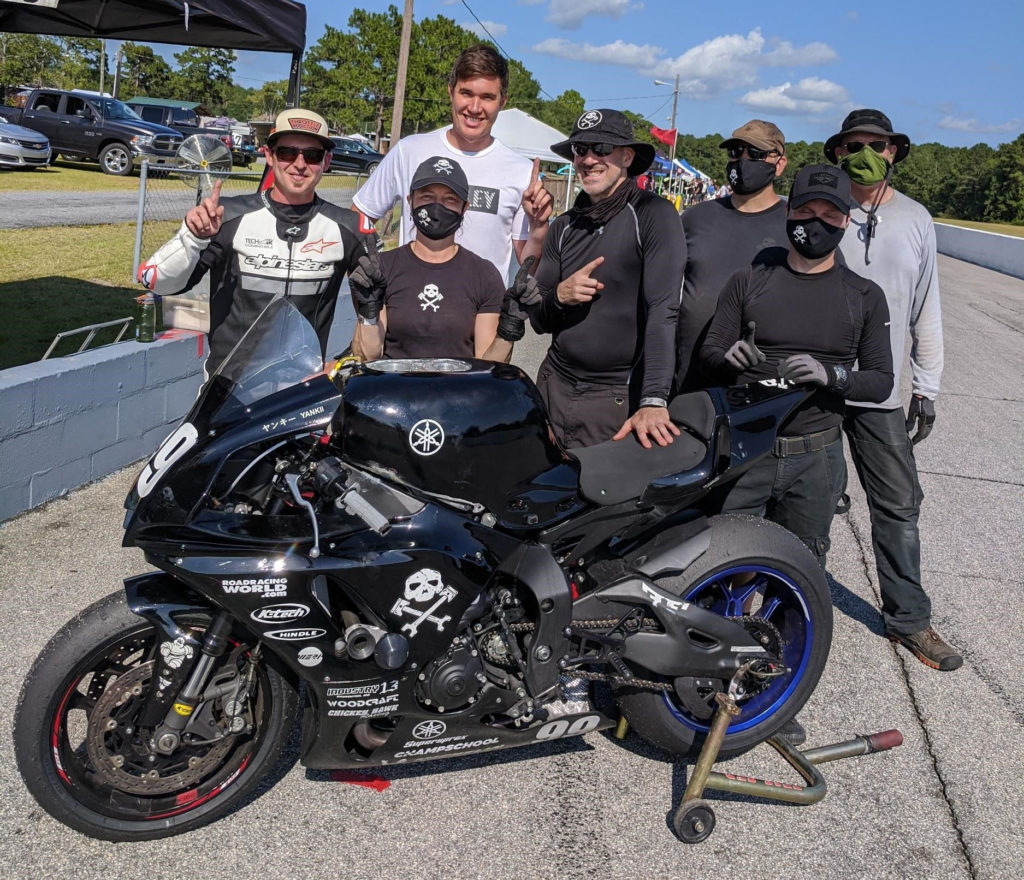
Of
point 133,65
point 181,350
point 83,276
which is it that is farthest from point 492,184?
point 133,65

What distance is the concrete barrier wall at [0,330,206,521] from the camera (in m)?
4.50

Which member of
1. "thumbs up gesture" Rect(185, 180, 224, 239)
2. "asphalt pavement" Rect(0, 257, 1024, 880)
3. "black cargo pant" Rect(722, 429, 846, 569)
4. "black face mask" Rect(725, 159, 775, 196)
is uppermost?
"black face mask" Rect(725, 159, 775, 196)

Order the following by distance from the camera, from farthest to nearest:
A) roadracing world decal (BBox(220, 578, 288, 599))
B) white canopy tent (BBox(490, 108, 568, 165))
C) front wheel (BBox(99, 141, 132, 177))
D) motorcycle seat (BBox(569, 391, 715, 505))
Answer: white canopy tent (BBox(490, 108, 568, 165)), front wheel (BBox(99, 141, 132, 177)), motorcycle seat (BBox(569, 391, 715, 505)), roadracing world decal (BBox(220, 578, 288, 599))

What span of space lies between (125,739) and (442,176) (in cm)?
212

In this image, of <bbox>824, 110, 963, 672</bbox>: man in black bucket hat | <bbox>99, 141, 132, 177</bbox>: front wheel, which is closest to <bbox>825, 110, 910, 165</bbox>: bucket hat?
<bbox>824, 110, 963, 672</bbox>: man in black bucket hat

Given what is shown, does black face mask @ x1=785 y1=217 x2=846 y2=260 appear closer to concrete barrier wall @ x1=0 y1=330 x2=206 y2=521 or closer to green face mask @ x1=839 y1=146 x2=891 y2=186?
green face mask @ x1=839 y1=146 x2=891 y2=186

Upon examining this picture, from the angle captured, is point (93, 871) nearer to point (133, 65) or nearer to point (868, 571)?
point (868, 571)

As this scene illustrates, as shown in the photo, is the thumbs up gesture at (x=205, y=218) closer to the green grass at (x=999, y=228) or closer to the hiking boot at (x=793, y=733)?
the hiking boot at (x=793, y=733)

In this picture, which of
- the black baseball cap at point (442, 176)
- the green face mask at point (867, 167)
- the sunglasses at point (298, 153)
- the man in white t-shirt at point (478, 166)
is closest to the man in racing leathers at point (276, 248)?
the sunglasses at point (298, 153)

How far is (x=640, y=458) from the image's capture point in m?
2.94

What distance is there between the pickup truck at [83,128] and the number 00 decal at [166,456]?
867 inches

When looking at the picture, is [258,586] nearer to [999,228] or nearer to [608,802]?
[608,802]

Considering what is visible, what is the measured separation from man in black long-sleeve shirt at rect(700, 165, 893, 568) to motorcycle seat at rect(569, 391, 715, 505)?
0.27 meters

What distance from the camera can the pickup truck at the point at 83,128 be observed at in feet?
73.5
